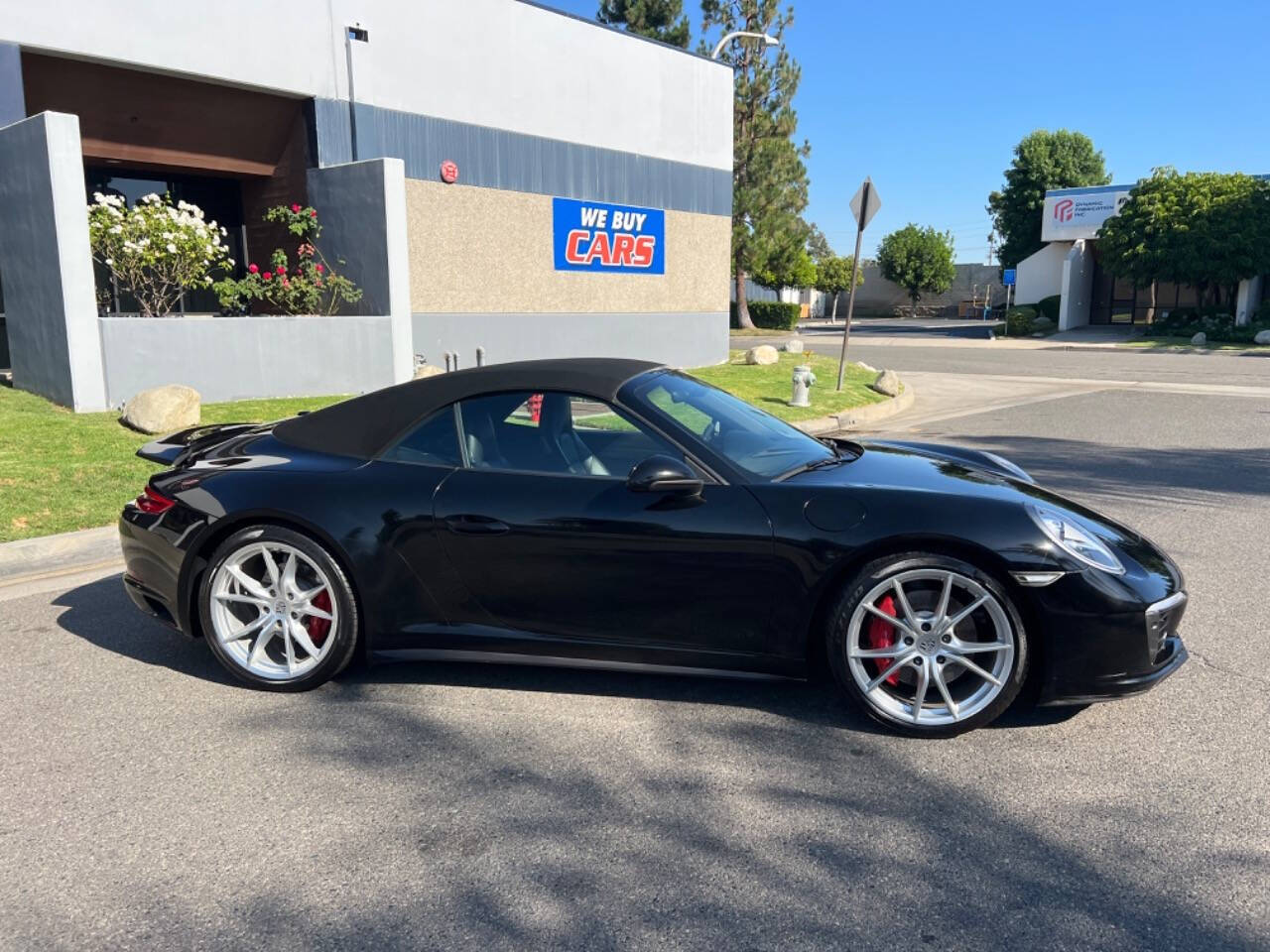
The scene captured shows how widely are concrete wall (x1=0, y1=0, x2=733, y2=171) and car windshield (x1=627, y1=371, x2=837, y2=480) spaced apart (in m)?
10.3

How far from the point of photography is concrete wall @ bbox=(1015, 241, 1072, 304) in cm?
4872

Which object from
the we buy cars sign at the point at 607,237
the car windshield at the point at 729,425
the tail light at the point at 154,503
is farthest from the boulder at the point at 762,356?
the tail light at the point at 154,503

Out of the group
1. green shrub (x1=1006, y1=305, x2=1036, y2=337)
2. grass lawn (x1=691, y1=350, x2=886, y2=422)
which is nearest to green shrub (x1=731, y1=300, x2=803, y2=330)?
green shrub (x1=1006, y1=305, x2=1036, y2=337)

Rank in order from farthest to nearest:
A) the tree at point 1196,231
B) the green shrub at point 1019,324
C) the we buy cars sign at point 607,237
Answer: the green shrub at point 1019,324 → the tree at point 1196,231 → the we buy cars sign at point 607,237

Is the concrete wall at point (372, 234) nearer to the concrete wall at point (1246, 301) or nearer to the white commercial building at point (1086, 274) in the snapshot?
the concrete wall at point (1246, 301)

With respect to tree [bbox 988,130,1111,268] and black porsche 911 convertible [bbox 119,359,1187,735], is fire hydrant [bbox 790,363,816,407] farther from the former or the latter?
tree [bbox 988,130,1111,268]

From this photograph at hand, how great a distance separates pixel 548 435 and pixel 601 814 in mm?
1619

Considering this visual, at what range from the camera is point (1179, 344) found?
113 feet

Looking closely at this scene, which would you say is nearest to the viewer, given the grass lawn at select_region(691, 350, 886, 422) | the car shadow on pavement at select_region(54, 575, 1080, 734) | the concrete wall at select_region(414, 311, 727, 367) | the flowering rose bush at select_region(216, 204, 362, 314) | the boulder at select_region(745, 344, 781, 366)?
the car shadow on pavement at select_region(54, 575, 1080, 734)

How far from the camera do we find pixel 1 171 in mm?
10484

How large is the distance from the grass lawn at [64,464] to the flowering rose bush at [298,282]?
2166 mm

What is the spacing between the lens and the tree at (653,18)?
40.2 m

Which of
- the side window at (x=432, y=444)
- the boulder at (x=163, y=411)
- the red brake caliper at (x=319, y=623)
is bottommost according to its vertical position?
the red brake caliper at (x=319, y=623)

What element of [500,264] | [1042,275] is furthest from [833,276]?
[500,264]
